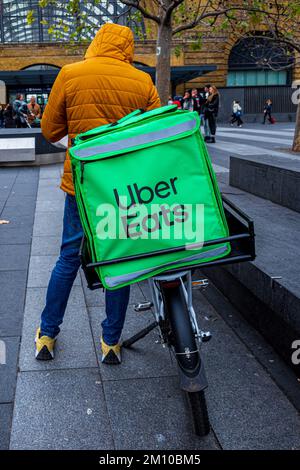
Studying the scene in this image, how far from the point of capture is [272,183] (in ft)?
22.7

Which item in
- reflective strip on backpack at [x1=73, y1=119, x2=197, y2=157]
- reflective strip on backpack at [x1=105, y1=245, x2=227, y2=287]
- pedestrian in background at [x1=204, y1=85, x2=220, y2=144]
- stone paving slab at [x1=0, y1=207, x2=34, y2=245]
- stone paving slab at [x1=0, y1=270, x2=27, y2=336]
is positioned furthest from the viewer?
pedestrian in background at [x1=204, y1=85, x2=220, y2=144]

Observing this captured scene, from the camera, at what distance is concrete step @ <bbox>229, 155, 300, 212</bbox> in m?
6.40

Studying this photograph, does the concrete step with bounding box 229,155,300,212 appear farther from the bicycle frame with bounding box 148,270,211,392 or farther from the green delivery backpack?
the green delivery backpack

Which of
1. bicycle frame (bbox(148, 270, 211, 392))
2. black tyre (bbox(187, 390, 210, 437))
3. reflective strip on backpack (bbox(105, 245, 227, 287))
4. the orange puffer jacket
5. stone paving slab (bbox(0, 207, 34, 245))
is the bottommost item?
stone paving slab (bbox(0, 207, 34, 245))

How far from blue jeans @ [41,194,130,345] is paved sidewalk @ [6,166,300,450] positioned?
0.23 meters

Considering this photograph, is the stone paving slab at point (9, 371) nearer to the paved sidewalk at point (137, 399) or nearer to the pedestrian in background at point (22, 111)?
the paved sidewalk at point (137, 399)

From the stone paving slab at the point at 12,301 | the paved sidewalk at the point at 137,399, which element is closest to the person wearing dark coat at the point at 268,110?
the stone paving slab at the point at 12,301

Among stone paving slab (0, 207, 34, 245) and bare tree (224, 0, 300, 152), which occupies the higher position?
bare tree (224, 0, 300, 152)

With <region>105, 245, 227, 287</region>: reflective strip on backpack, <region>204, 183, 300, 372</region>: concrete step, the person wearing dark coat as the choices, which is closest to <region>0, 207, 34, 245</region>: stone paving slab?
<region>204, 183, 300, 372</region>: concrete step

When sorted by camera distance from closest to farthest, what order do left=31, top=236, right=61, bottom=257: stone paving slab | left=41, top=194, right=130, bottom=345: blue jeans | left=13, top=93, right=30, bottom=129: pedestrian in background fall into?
left=41, top=194, right=130, bottom=345: blue jeans, left=31, top=236, right=61, bottom=257: stone paving slab, left=13, top=93, right=30, bottom=129: pedestrian in background

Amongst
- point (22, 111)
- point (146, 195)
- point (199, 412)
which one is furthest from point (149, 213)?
point (22, 111)
